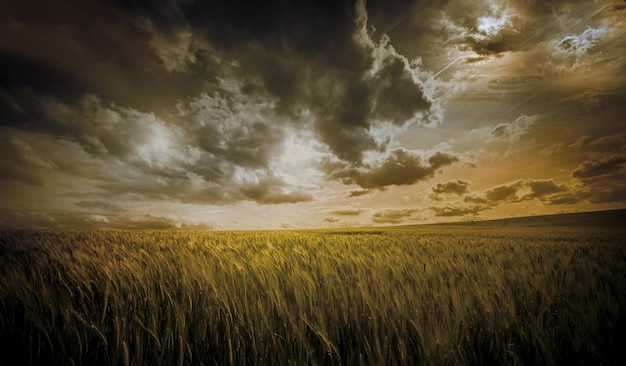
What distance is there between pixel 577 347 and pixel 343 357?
3.87 ft

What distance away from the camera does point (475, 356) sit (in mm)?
1312

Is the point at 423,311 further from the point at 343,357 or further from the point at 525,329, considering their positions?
the point at 343,357

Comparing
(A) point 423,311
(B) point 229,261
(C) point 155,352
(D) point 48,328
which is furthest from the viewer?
(B) point 229,261

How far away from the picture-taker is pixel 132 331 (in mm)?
1469

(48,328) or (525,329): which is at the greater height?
(48,328)

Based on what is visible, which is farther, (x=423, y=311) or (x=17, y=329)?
(x=423, y=311)

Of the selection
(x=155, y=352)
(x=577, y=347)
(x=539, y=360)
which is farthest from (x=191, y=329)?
(x=577, y=347)

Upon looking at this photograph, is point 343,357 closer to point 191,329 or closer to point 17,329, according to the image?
point 191,329

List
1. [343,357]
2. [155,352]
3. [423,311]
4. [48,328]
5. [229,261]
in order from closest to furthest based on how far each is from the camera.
Result: [155,352]
[343,357]
[48,328]
[423,311]
[229,261]

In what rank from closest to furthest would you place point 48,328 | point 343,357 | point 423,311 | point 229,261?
point 343,357, point 48,328, point 423,311, point 229,261

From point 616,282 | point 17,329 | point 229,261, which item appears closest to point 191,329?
point 17,329

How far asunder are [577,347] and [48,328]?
8.96 feet

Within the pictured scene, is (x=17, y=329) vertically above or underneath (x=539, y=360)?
above

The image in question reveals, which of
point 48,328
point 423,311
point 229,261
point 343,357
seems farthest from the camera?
point 229,261
